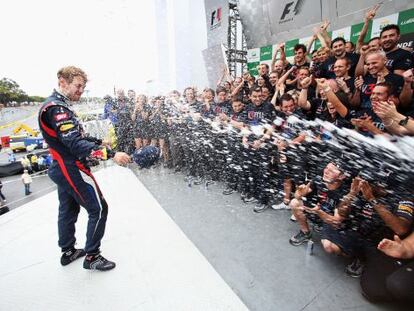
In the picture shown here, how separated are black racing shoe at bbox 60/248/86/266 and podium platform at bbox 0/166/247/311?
0.14 ft

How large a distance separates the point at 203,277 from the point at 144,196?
6.34ft

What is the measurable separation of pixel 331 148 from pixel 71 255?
106 inches

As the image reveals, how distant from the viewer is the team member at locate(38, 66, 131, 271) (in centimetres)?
184

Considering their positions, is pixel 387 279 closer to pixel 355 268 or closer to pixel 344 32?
pixel 355 268

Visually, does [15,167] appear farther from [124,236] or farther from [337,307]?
[337,307]

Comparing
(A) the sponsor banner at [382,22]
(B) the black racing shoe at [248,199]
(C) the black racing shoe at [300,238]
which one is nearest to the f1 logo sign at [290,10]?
(A) the sponsor banner at [382,22]

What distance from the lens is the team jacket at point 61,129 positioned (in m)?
1.82

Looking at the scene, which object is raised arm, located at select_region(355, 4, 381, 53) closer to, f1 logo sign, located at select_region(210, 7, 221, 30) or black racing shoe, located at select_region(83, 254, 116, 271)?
black racing shoe, located at select_region(83, 254, 116, 271)

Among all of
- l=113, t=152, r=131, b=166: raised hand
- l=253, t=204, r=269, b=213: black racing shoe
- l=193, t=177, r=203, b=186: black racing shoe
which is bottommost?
l=253, t=204, r=269, b=213: black racing shoe

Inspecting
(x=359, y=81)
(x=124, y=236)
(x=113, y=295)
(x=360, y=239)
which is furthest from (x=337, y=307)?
(x=359, y=81)

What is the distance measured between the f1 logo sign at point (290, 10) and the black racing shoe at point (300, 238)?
6.76 m

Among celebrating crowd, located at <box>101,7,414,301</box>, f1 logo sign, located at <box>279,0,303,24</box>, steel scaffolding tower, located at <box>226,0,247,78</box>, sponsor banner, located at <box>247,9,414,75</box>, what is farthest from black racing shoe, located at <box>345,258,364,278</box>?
steel scaffolding tower, located at <box>226,0,247,78</box>

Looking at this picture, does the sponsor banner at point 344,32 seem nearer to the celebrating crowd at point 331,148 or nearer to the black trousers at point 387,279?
the celebrating crowd at point 331,148

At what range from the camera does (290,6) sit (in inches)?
280
